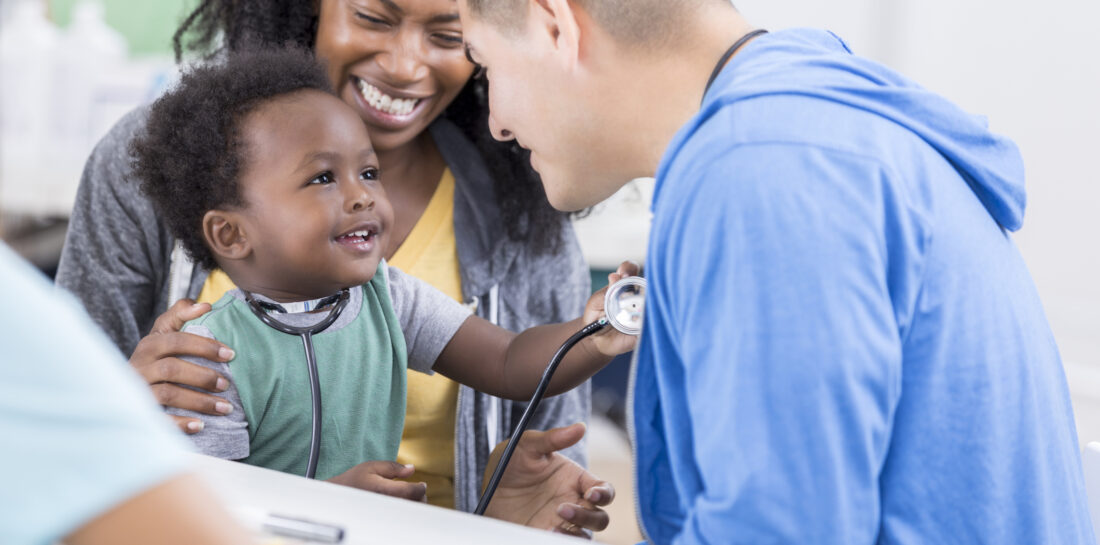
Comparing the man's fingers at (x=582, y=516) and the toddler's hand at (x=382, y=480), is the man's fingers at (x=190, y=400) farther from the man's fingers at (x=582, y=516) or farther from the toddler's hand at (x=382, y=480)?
the man's fingers at (x=582, y=516)

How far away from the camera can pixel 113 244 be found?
4.76 ft

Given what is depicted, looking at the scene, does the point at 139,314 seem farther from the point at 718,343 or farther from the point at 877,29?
the point at 877,29

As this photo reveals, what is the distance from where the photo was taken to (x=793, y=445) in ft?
2.05

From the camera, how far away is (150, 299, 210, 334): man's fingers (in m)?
1.14

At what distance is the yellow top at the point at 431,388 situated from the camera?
4.67 feet

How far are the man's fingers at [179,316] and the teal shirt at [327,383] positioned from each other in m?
0.01

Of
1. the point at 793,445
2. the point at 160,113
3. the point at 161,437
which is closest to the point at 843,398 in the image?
the point at 793,445

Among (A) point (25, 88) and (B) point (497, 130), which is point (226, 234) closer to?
(B) point (497, 130)

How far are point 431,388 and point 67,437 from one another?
1.06m

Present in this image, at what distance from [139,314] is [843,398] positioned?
118cm

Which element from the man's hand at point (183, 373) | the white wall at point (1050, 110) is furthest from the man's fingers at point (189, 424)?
the white wall at point (1050, 110)

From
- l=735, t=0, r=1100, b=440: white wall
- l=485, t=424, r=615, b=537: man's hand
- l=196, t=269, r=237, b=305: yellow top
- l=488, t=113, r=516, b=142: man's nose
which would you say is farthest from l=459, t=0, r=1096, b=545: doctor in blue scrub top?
l=735, t=0, r=1100, b=440: white wall

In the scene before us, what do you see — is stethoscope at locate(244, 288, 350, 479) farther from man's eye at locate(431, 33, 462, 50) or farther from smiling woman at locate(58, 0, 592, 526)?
man's eye at locate(431, 33, 462, 50)

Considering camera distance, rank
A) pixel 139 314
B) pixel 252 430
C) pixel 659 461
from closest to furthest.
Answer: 1. pixel 659 461
2. pixel 252 430
3. pixel 139 314
